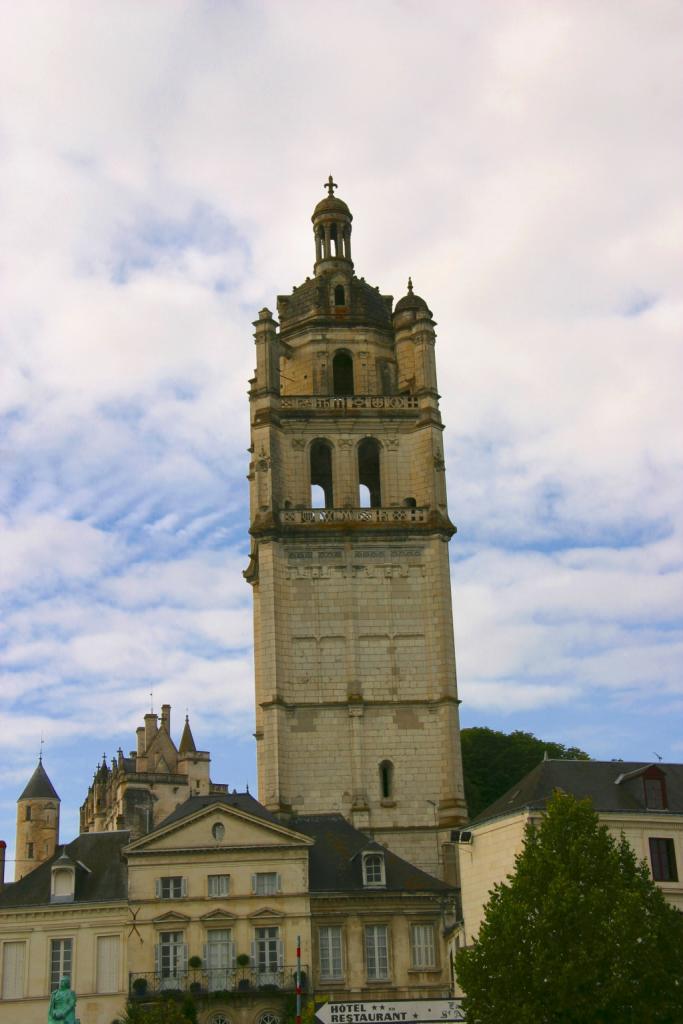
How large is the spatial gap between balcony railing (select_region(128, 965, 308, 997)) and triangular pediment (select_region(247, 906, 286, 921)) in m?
1.65

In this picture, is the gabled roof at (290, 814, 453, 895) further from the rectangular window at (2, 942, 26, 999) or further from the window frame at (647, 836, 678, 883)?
the rectangular window at (2, 942, 26, 999)

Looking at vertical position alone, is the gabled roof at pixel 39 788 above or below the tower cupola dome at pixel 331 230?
below

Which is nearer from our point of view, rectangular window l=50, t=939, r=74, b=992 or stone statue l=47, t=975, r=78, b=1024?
stone statue l=47, t=975, r=78, b=1024

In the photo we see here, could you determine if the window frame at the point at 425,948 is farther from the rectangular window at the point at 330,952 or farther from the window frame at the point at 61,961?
the window frame at the point at 61,961

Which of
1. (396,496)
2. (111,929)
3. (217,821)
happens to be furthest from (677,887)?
(396,496)

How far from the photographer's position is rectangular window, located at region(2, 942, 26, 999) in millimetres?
48969

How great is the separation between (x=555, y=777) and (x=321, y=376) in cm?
2484

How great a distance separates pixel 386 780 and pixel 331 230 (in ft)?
88.7

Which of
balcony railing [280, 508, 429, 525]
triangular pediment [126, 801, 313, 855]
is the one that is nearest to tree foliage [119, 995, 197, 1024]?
triangular pediment [126, 801, 313, 855]

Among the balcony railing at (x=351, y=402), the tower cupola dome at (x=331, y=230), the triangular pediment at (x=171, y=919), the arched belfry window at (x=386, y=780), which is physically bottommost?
the triangular pediment at (x=171, y=919)

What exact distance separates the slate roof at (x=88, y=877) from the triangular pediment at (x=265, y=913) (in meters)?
4.34

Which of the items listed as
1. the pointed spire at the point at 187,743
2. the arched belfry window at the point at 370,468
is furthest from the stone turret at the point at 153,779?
the arched belfry window at the point at 370,468

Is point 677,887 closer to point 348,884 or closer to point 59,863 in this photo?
point 348,884

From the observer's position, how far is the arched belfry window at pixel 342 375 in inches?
2689
